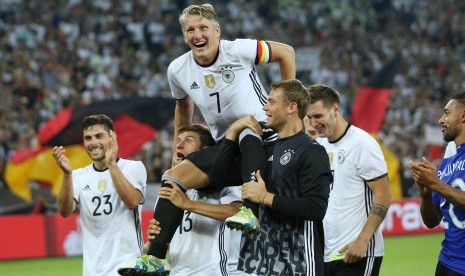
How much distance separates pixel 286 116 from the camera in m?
6.21

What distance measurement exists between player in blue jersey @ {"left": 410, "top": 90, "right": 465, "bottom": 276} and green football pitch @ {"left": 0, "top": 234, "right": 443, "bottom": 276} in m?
6.66

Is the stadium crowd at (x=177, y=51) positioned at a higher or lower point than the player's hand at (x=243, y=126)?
higher

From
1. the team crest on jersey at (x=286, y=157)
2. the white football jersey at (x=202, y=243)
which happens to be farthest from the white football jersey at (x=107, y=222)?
the team crest on jersey at (x=286, y=157)

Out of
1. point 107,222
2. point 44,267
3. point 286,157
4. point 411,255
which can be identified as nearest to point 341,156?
point 286,157

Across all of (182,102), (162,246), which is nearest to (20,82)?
(182,102)

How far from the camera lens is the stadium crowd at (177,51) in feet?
69.5

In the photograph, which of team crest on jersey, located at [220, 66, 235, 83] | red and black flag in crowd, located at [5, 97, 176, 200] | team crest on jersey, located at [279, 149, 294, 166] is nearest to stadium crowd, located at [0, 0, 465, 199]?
red and black flag in crowd, located at [5, 97, 176, 200]

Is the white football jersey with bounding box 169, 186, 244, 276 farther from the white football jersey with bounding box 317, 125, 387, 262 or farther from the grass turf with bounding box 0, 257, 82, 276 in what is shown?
the grass turf with bounding box 0, 257, 82, 276

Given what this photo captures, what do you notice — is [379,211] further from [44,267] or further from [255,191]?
[44,267]

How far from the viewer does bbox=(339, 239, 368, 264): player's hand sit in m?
7.11

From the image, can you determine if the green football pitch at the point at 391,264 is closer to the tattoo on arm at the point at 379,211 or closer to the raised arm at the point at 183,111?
the raised arm at the point at 183,111

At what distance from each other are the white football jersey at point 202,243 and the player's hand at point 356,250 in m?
0.87

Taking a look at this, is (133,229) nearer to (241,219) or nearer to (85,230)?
(85,230)

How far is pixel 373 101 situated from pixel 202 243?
1269 cm
